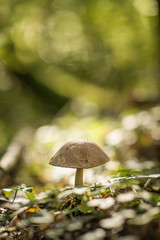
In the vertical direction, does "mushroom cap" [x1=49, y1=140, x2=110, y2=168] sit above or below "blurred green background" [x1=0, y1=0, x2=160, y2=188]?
below

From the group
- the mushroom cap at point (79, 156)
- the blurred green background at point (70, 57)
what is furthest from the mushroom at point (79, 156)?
the blurred green background at point (70, 57)

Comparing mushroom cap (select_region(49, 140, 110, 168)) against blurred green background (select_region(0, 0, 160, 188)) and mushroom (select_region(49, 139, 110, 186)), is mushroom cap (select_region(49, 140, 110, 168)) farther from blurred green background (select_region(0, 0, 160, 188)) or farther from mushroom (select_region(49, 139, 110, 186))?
blurred green background (select_region(0, 0, 160, 188))

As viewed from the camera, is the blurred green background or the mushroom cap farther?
the blurred green background

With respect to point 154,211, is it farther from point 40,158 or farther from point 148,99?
point 148,99

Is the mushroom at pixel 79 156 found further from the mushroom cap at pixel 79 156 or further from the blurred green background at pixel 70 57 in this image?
the blurred green background at pixel 70 57

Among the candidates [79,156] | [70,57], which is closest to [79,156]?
[79,156]

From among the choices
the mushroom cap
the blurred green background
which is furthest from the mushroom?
the blurred green background

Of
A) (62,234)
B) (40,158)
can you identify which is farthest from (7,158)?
(62,234)
